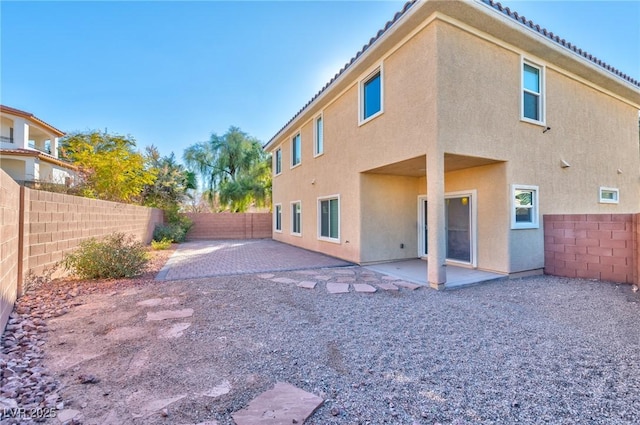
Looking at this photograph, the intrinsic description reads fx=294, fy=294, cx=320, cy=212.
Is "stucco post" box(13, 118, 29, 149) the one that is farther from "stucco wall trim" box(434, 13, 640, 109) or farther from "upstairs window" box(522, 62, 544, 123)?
"upstairs window" box(522, 62, 544, 123)

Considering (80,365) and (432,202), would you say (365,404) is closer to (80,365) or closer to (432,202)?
(80,365)

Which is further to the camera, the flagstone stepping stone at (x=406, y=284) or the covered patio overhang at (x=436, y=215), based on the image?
the flagstone stepping stone at (x=406, y=284)

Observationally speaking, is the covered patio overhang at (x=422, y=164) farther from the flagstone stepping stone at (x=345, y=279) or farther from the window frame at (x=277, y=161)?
the window frame at (x=277, y=161)

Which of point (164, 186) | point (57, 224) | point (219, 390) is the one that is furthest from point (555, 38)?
point (164, 186)

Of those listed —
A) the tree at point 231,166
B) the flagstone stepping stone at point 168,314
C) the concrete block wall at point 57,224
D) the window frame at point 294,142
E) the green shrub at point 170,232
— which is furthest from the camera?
the tree at point 231,166

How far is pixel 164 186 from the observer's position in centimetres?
2077

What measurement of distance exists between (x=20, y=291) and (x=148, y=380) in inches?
166

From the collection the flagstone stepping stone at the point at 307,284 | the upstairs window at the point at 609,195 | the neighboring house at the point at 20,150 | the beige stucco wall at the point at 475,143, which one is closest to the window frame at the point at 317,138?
the beige stucco wall at the point at 475,143

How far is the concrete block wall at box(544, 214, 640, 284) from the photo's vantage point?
6730 mm

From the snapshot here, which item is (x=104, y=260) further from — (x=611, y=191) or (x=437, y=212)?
(x=611, y=191)

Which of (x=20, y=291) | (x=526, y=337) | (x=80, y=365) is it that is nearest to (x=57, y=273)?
(x=20, y=291)

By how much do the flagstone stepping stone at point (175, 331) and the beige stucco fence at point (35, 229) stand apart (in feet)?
5.80

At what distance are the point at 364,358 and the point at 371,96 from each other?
754 cm

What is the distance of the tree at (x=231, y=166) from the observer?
25.4 m
